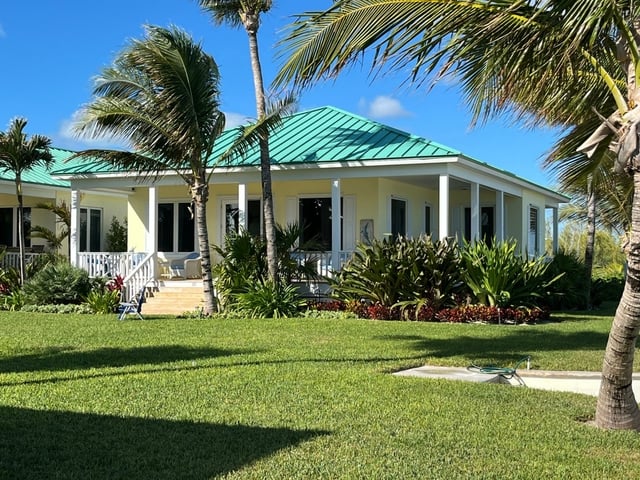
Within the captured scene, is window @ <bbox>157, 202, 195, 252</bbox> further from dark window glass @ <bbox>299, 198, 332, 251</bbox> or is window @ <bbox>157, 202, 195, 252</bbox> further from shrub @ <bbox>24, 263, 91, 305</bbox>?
shrub @ <bbox>24, 263, 91, 305</bbox>

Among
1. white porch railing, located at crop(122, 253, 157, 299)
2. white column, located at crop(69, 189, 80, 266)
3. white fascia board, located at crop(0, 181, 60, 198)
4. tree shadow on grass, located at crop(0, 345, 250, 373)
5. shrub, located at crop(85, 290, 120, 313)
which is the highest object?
white fascia board, located at crop(0, 181, 60, 198)

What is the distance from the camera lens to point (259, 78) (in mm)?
17969

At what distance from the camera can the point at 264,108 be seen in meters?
17.7

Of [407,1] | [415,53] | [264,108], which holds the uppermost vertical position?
[264,108]

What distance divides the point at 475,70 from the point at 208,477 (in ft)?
14.4

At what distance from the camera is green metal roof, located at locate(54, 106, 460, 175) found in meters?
18.2

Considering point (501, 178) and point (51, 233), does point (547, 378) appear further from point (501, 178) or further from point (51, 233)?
point (51, 233)

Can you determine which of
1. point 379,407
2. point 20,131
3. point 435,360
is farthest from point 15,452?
point 20,131

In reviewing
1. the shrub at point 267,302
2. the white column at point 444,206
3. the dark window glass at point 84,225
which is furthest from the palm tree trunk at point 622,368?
the dark window glass at point 84,225

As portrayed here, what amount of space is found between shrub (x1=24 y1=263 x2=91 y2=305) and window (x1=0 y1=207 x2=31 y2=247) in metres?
8.79

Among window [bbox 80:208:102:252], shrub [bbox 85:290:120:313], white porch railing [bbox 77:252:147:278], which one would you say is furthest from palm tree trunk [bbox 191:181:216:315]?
window [bbox 80:208:102:252]

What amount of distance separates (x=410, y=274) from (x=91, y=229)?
14902mm

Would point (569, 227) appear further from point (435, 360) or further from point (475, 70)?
point (475, 70)

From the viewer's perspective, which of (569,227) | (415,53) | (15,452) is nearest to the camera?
(15,452)
